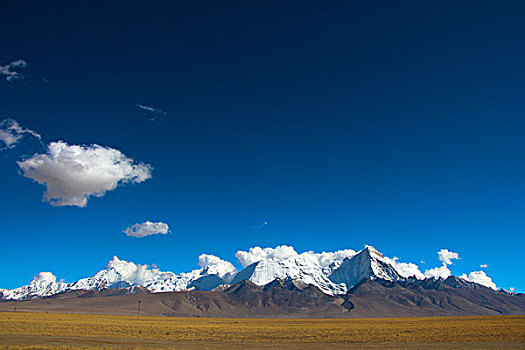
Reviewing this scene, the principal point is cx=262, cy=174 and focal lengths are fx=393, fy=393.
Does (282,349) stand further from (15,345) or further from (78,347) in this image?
(15,345)

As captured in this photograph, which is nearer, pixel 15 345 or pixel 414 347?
pixel 15 345

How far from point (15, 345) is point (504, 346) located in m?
56.2

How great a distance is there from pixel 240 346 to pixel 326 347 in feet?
34.5

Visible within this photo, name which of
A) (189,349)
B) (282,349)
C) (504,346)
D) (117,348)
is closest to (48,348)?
(117,348)

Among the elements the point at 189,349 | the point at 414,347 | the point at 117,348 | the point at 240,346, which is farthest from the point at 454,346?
the point at 117,348

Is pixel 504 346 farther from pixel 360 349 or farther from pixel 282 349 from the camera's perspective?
pixel 282 349

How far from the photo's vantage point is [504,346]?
48.1 metres

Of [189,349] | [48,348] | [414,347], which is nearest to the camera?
[48,348]

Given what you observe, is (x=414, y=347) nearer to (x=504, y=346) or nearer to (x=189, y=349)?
(x=504, y=346)

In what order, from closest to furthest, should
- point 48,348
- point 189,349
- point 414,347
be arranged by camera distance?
point 48,348
point 189,349
point 414,347

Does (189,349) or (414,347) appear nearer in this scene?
(189,349)

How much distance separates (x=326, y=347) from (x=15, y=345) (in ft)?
114

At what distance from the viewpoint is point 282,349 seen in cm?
4591

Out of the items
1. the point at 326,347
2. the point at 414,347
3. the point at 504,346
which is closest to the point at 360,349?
the point at 326,347
